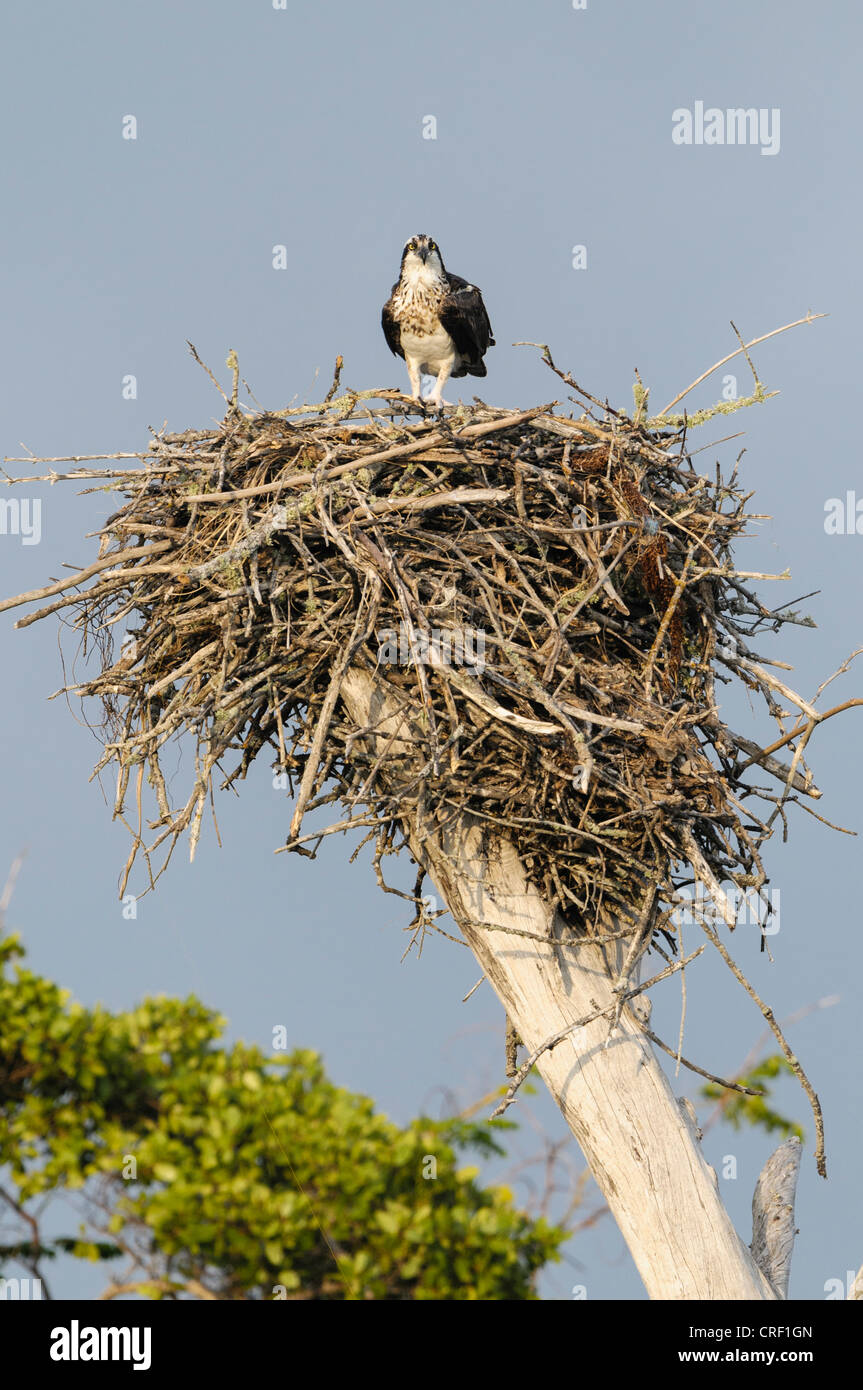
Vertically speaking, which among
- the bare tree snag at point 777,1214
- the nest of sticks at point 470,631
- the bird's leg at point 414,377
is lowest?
the bare tree snag at point 777,1214

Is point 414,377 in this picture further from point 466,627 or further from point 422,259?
point 466,627

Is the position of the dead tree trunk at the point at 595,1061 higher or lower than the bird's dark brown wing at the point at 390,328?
lower

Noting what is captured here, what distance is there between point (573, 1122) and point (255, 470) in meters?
3.29

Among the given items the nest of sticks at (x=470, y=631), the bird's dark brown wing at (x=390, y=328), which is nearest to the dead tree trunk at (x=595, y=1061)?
the nest of sticks at (x=470, y=631)

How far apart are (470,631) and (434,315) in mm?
3732

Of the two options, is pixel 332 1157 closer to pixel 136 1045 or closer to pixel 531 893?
pixel 136 1045

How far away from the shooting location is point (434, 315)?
28.1 feet

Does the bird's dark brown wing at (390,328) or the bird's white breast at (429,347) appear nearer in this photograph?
the bird's white breast at (429,347)

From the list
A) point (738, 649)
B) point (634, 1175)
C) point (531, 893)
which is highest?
point (738, 649)

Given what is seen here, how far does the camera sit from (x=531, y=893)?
232 inches

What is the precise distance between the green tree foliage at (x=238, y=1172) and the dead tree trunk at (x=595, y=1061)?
765mm

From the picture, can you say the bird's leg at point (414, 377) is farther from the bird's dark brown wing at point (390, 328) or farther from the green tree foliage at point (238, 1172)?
the green tree foliage at point (238, 1172)

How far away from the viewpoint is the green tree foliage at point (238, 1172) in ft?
14.5

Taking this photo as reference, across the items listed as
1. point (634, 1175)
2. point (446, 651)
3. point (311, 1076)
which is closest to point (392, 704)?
point (446, 651)
